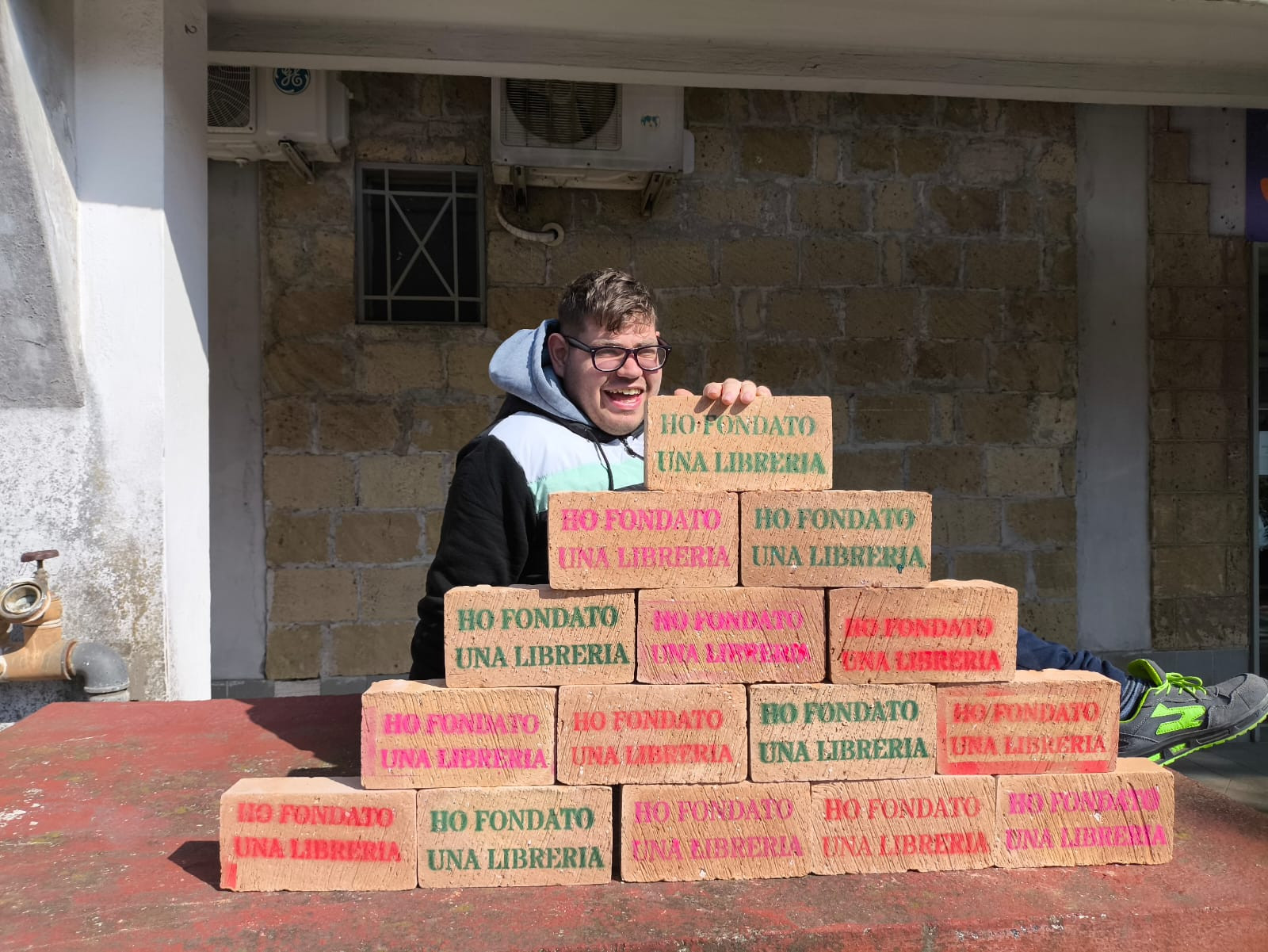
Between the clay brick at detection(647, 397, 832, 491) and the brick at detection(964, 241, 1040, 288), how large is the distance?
13.5 feet

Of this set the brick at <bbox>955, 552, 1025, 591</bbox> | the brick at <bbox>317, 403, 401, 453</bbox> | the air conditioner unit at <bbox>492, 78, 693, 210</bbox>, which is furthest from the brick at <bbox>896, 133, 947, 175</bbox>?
the brick at <bbox>317, 403, 401, 453</bbox>

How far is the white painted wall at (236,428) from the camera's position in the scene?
4.98 metres

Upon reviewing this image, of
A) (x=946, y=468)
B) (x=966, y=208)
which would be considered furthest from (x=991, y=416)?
(x=966, y=208)

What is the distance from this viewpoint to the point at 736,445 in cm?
190

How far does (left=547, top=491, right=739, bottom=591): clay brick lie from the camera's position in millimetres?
1820

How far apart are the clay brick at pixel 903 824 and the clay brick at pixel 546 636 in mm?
488

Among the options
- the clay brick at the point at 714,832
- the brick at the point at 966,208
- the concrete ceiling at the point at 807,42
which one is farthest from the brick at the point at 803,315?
the clay brick at the point at 714,832

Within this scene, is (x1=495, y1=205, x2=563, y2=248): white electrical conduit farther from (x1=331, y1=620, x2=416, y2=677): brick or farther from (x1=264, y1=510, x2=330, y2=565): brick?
(x1=331, y1=620, x2=416, y2=677): brick

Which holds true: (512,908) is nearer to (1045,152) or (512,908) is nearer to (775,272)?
(775,272)

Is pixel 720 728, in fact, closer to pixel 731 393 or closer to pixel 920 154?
pixel 731 393

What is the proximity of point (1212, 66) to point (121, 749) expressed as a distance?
5163mm

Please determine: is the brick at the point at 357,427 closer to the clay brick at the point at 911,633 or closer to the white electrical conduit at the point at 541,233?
the white electrical conduit at the point at 541,233

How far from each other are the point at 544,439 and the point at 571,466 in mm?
106

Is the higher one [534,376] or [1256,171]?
[1256,171]
